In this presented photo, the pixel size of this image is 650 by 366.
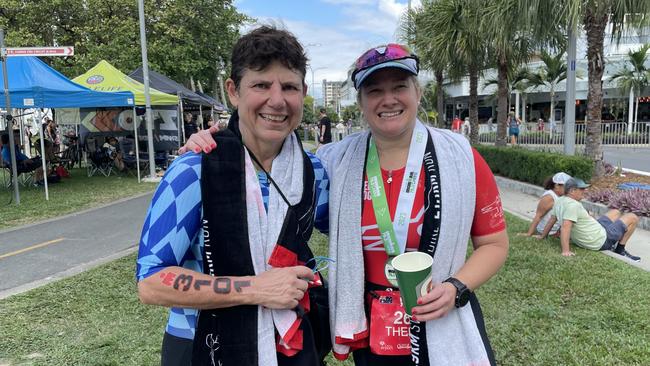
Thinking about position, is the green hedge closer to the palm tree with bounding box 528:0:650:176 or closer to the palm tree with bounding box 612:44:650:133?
the palm tree with bounding box 528:0:650:176

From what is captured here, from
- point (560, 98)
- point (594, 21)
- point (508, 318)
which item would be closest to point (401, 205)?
point (508, 318)

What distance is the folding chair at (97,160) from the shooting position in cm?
1519

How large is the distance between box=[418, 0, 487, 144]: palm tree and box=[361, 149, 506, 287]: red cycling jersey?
42.3 ft

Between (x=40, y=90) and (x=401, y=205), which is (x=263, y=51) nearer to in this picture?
(x=401, y=205)

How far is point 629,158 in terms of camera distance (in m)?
17.4

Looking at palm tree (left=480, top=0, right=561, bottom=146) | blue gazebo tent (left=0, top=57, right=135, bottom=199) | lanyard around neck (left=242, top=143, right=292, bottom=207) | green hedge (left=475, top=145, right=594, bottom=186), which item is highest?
palm tree (left=480, top=0, right=561, bottom=146)

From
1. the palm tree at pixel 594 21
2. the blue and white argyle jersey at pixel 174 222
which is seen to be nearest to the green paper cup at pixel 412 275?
the blue and white argyle jersey at pixel 174 222

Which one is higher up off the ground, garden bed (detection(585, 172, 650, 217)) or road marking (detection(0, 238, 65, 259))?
garden bed (detection(585, 172, 650, 217))

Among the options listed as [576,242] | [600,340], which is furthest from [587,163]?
[600,340]

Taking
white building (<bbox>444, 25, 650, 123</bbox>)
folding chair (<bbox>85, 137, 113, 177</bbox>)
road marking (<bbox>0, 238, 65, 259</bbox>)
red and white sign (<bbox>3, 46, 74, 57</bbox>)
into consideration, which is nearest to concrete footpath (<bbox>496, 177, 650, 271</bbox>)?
road marking (<bbox>0, 238, 65, 259</bbox>)

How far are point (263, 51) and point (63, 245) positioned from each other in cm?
645

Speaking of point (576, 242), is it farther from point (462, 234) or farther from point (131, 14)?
point (131, 14)

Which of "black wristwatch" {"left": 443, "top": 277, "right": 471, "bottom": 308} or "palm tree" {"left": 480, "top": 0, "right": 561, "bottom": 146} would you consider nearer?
"black wristwatch" {"left": 443, "top": 277, "right": 471, "bottom": 308}

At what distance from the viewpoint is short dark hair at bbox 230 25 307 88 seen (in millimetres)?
1552
